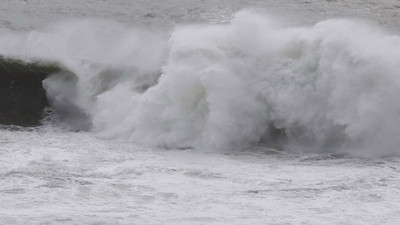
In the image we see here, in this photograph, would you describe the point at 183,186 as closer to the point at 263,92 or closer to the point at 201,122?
the point at 201,122

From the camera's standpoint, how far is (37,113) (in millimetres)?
12328

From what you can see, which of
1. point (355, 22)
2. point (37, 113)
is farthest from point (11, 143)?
point (355, 22)

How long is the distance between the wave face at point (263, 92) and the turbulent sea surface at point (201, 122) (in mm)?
19

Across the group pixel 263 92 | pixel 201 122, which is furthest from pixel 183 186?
pixel 263 92

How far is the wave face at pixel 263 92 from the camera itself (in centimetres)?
1083

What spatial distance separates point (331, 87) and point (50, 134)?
12.5ft

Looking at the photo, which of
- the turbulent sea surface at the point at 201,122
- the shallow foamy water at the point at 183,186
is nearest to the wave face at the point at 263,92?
the turbulent sea surface at the point at 201,122

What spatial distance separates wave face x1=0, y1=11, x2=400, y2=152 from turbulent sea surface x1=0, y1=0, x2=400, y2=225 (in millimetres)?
19

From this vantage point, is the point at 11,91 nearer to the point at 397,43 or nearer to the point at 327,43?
the point at 327,43

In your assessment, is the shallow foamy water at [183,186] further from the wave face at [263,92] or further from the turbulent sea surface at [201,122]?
the wave face at [263,92]

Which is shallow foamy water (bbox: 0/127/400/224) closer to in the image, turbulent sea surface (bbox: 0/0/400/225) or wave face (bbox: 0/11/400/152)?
turbulent sea surface (bbox: 0/0/400/225)

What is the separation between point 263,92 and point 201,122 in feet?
3.25

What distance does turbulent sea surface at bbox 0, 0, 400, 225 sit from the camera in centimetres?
814

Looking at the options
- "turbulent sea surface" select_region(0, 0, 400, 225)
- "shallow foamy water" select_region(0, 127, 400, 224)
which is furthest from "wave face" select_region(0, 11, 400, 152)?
"shallow foamy water" select_region(0, 127, 400, 224)
